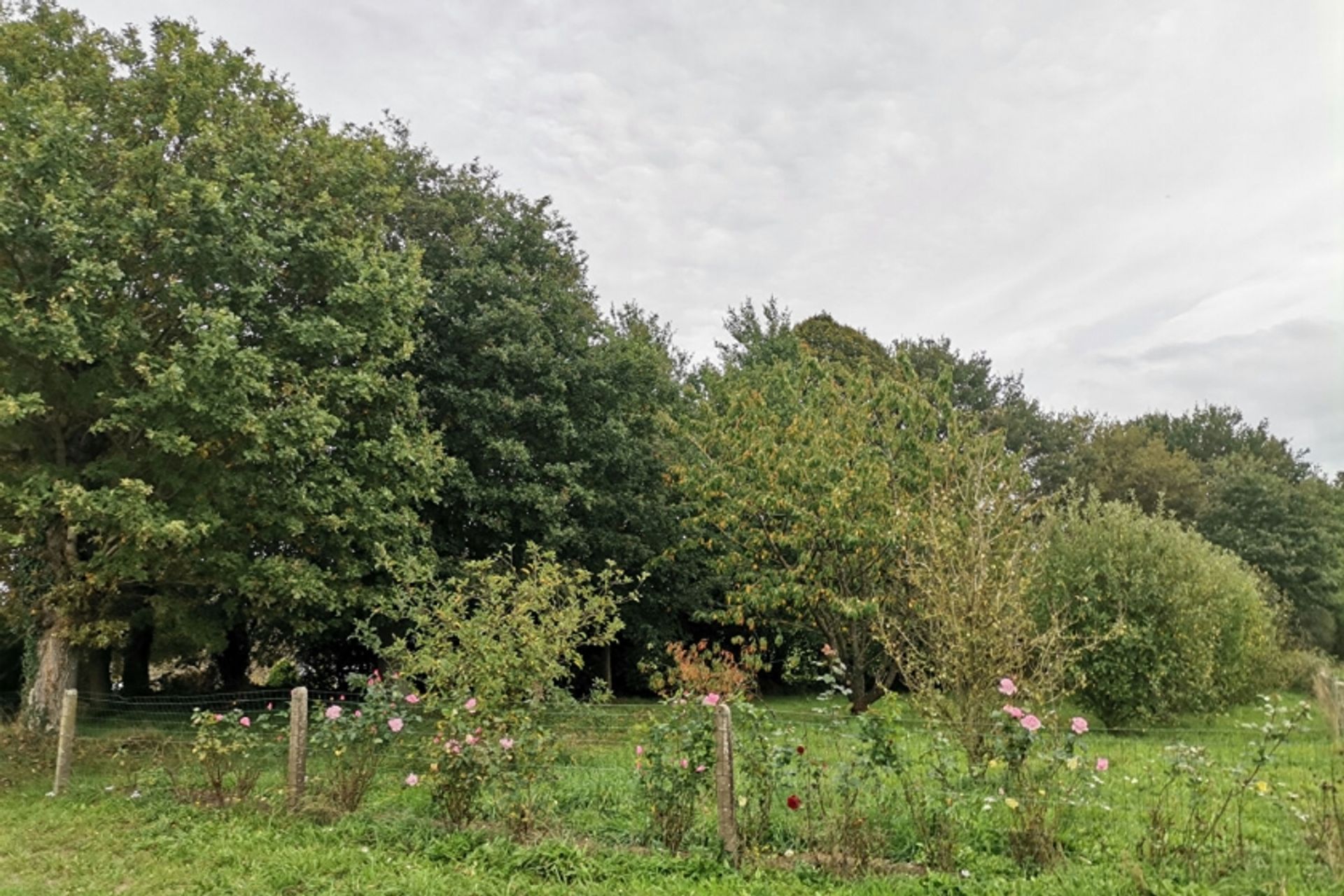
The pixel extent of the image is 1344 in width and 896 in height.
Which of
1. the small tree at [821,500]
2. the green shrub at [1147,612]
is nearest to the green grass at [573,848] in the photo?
the green shrub at [1147,612]

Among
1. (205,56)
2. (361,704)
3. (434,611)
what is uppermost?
(205,56)

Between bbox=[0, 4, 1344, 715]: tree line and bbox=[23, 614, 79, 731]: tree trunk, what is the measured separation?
5 cm

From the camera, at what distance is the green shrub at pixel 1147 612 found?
10.3 m

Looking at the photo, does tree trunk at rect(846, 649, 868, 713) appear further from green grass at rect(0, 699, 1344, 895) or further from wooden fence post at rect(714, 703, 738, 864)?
wooden fence post at rect(714, 703, 738, 864)

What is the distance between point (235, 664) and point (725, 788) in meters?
15.6

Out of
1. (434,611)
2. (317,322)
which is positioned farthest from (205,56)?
(434,611)

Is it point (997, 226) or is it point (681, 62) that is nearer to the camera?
point (681, 62)

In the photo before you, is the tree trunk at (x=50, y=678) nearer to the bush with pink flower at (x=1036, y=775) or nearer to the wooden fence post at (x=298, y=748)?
the wooden fence post at (x=298, y=748)

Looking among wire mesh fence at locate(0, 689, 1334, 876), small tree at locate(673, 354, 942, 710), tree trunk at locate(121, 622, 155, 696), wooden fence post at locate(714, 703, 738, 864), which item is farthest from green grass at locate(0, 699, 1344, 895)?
tree trunk at locate(121, 622, 155, 696)

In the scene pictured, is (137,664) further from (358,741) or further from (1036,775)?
(1036,775)

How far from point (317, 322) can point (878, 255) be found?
10.5 meters

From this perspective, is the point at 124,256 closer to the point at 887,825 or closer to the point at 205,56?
the point at 205,56

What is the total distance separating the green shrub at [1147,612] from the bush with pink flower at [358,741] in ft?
27.4

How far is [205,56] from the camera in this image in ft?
33.6
